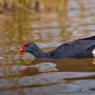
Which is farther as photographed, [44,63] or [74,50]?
[74,50]

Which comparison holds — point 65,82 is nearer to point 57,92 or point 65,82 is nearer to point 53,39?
point 57,92

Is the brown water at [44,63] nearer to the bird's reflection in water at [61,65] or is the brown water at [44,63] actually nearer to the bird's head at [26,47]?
the bird's reflection in water at [61,65]

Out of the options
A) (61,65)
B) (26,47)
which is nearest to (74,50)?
(61,65)

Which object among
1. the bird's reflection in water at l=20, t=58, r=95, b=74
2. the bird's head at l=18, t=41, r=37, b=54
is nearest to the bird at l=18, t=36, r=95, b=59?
the bird's head at l=18, t=41, r=37, b=54

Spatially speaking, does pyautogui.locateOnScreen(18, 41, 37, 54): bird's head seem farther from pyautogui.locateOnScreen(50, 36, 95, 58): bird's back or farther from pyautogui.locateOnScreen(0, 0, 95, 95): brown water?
pyautogui.locateOnScreen(50, 36, 95, 58): bird's back

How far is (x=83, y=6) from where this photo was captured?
19.6m

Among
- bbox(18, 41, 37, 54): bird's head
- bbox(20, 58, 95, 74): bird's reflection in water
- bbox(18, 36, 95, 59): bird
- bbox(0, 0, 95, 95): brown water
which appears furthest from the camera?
bbox(18, 41, 37, 54): bird's head

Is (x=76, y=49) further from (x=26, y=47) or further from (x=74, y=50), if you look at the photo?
(x=26, y=47)

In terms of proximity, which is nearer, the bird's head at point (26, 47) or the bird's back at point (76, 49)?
the bird's back at point (76, 49)

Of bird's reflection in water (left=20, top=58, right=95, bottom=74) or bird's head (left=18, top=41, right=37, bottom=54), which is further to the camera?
bird's head (left=18, top=41, right=37, bottom=54)

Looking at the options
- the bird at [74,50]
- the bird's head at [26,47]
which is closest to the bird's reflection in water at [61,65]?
the bird at [74,50]

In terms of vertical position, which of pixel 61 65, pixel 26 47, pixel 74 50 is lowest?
pixel 61 65

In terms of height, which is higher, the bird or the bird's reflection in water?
the bird

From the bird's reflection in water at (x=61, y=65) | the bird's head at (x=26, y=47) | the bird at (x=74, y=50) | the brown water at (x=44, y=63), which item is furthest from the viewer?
the bird's head at (x=26, y=47)
